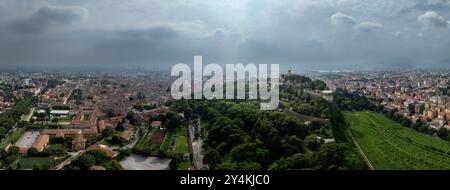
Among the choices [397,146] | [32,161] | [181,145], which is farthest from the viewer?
[397,146]

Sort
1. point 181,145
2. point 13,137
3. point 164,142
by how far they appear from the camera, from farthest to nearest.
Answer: point 13,137
point 164,142
point 181,145

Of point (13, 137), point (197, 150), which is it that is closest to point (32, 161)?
point (13, 137)

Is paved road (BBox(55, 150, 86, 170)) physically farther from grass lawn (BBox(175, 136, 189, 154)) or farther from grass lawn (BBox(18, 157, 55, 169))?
grass lawn (BBox(175, 136, 189, 154))

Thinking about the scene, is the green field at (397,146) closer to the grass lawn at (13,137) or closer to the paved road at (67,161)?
the paved road at (67,161)

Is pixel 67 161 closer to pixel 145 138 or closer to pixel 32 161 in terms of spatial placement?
pixel 32 161

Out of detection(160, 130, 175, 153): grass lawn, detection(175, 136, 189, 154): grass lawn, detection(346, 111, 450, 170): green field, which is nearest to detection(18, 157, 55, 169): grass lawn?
detection(160, 130, 175, 153): grass lawn

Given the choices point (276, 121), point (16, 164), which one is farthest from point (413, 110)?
point (16, 164)

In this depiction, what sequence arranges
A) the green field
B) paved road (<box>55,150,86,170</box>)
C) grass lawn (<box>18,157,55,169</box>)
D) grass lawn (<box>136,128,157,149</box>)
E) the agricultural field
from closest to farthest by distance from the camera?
paved road (<box>55,150,86,170</box>) < grass lawn (<box>18,157,55,169</box>) < the agricultural field < the green field < grass lawn (<box>136,128,157,149</box>)

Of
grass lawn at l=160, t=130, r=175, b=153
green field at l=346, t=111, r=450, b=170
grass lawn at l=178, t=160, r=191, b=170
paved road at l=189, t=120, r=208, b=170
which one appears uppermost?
paved road at l=189, t=120, r=208, b=170
